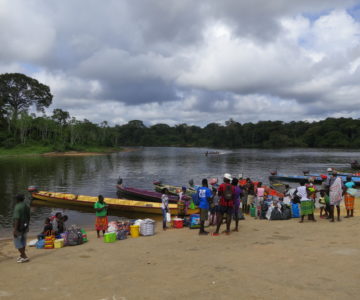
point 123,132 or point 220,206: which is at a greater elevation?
point 123,132

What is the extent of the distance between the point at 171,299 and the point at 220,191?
16.7ft

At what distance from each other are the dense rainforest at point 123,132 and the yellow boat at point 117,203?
6111 centimetres

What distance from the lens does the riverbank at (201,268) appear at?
19.1 feet

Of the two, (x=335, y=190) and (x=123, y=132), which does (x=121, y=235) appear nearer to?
(x=335, y=190)

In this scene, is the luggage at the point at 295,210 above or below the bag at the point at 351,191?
below

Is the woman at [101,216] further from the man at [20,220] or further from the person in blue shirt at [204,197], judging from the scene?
the person in blue shirt at [204,197]

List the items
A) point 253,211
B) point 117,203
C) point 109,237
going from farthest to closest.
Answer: point 117,203 < point 253,211 < point 109,237

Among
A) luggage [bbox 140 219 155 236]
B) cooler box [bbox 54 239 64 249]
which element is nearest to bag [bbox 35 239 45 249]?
cooler box [bbox 54 239 64 249]

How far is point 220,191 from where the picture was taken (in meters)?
10.2

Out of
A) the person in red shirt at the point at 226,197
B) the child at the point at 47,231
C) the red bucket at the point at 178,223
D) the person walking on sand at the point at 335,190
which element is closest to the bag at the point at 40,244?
the child at the point at 47,231

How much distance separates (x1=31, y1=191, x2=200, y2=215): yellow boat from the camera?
18.4 meters

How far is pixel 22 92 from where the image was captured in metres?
94.8

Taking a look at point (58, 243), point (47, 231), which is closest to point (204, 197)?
point (58, 243)

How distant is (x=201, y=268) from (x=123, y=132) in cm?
18351
